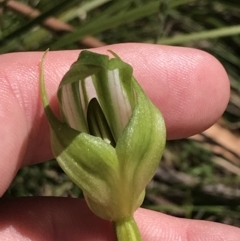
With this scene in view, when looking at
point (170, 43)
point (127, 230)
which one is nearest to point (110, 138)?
point (127, 230)

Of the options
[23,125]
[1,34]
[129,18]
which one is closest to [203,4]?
[129,18]

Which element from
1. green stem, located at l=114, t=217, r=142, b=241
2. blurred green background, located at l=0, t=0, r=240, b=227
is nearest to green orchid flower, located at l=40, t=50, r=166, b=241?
green stem, located at l=114, t=217, r=142, b=241

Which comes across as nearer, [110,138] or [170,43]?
[110,138]

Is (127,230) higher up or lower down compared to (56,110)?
lower down

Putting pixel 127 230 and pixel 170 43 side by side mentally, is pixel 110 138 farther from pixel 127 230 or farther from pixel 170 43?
pixel 170 43

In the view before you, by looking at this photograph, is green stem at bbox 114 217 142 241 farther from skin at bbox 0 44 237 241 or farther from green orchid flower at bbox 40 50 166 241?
skin at bbox 0 44 237 241

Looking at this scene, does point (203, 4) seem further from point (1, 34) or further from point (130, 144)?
point (130, 144)
